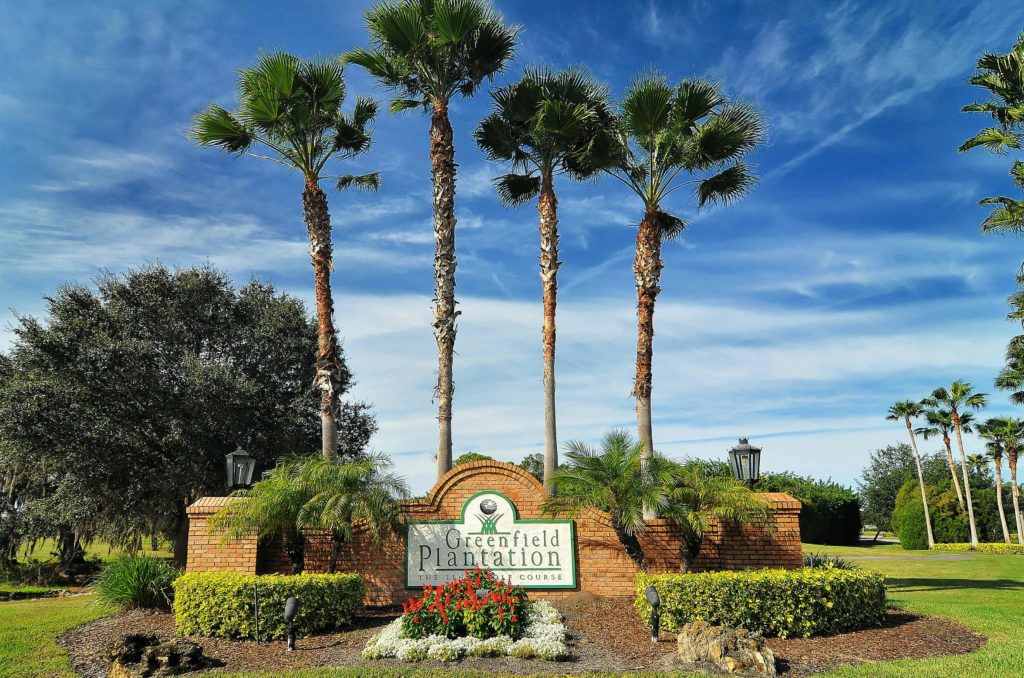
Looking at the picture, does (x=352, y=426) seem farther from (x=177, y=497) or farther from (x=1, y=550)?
(x=1, y=550)

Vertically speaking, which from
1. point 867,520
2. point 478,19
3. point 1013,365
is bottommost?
point 867,520

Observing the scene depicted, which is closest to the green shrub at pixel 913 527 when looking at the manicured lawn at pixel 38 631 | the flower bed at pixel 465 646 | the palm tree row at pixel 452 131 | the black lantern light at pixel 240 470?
the palm tree row at pixel 452 131

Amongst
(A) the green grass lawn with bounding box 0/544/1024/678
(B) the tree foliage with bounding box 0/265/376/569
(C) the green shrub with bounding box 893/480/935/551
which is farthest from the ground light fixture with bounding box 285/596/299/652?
(C) the green shrub with bounding box 893/480/935/551

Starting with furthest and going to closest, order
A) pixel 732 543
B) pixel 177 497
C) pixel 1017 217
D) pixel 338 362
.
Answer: pixel 177 497
pixel 1017 217
pixel 338 362
pixel 732 543

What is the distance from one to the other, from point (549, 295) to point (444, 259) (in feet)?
9.90

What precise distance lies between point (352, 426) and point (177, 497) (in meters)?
6.39

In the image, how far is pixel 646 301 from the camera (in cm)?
1627

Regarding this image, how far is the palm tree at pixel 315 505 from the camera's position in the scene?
37.7 feet

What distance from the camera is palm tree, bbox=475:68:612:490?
1738cm

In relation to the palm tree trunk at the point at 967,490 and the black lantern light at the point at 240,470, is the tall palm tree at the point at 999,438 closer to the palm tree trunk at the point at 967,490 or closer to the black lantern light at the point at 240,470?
the palm tree trunk at the point at 967,490

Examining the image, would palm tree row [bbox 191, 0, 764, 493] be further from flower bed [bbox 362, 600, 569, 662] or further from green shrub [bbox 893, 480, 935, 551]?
green shrub [bbox 893, 480, 935, 551]

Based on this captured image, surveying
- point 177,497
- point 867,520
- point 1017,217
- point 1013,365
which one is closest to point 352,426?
point 177,497

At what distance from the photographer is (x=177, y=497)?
68.7ft

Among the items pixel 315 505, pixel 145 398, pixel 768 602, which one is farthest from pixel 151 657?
pixel 145 398
